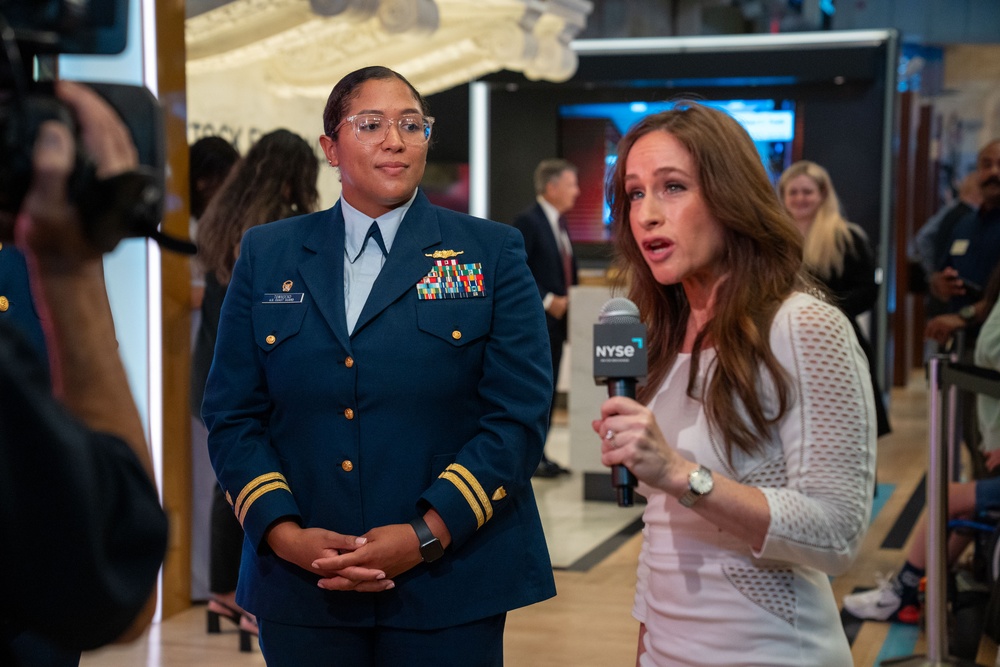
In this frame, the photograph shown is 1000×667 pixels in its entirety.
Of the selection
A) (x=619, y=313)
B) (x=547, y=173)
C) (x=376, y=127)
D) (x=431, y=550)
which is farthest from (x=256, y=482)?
(x=547, y=173)

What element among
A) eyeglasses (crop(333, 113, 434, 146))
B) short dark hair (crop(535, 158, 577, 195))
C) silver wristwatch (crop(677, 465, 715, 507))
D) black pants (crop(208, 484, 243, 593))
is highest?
short dark hair (crop(535, 158, 577, 195))

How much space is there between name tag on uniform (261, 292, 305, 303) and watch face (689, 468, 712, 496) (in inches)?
34.9

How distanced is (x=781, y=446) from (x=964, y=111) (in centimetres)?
1603

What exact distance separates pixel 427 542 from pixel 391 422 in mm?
219

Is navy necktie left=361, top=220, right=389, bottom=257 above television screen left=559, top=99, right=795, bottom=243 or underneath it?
underneath

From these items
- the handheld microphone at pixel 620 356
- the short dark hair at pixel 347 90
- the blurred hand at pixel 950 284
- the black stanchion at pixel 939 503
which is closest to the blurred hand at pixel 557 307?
the blurred hand at pixel 950 284

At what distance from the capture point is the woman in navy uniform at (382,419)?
2021 mm

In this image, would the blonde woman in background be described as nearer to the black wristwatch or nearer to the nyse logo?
the black wristwatch

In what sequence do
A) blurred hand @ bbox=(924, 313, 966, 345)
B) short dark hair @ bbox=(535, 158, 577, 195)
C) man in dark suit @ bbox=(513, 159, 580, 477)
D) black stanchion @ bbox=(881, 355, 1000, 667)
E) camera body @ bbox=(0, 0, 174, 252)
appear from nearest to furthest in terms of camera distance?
camera body @ bbox=(0, 0, 174, 252) < black stanchion @ bbox=(881, 355, 1000, 667) < blurred hand @ bbox=(924, 313, 966, 345) < man in dark suit @ bbox=(513, 159, 580, 477) < short dark hair @ bbox=(535, 158, 577, 195)

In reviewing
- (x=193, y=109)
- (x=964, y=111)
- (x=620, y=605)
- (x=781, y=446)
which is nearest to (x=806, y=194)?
(x=620, y=605)

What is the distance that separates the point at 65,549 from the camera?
0.92 metres

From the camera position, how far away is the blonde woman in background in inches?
211

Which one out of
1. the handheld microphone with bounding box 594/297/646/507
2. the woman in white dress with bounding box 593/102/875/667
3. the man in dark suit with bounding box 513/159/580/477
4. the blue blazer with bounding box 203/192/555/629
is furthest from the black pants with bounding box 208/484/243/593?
the man in dark suit with bounding box 513/159/580/477

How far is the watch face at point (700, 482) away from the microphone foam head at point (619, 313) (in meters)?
0.22
